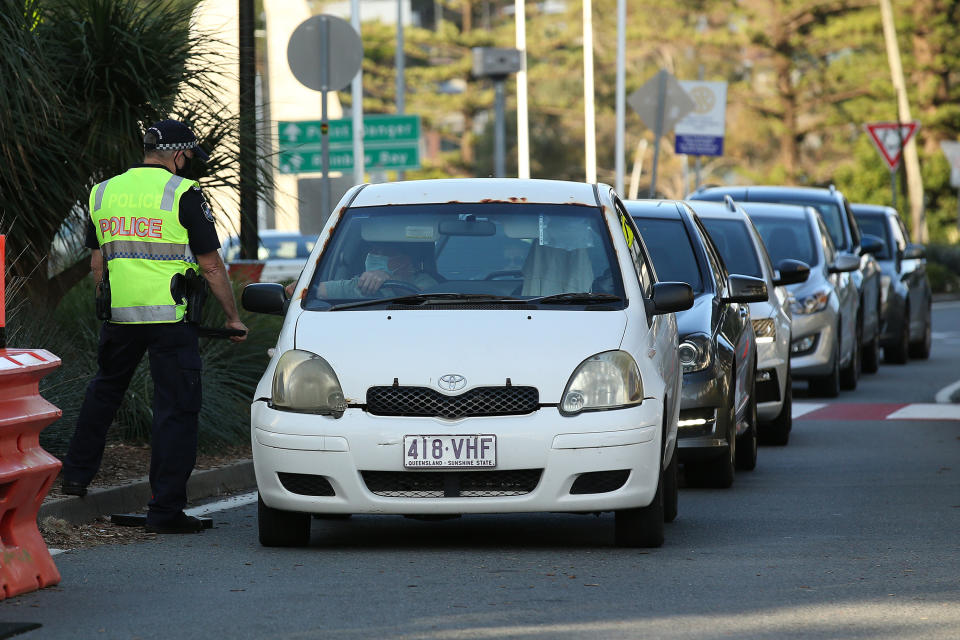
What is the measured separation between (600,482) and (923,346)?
15.4m

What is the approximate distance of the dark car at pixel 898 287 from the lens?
20.8 m

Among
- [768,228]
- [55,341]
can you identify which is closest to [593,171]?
[768,228]

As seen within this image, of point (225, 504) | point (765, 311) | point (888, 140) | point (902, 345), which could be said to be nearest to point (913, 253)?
point (902, 345)

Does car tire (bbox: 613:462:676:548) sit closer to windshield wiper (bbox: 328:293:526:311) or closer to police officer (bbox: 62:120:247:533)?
windshield wiper (bbox: 328:293:526:311)

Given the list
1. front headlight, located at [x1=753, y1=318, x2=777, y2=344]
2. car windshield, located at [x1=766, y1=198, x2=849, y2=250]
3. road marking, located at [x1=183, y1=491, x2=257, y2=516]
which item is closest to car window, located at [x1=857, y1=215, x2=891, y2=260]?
car windshield, located at [x1=766, y1=198, x2=849, y2=250]

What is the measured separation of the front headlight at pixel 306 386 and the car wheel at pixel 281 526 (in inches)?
18.1

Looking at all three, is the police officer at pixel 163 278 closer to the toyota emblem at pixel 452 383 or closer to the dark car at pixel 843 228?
the toyota emblem at pixel 452 383

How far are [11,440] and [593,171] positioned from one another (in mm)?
27309

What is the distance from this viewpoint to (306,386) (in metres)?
7.73

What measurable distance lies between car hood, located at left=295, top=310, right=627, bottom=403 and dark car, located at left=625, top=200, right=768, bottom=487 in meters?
2.04

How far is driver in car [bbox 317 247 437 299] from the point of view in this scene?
8273 mm

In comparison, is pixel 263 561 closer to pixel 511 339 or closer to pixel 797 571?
pixel 511 339

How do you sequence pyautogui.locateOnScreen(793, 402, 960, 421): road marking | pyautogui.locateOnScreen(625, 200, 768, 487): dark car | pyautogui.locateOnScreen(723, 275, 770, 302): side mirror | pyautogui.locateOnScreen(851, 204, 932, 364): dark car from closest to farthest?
1. pyautogui.locateOnScreen(625, 200, 768, 487): dark car
2. pyautogui.locateOnScreen(723, 275, 770, 302): side mirror
3. pyautogui.locateOnScreen(793, 402, 960, 421): road marking
4. pyautogui.locateOnScreen(851, 204, 932, 364): dark car

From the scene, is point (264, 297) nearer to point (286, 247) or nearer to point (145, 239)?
point (145, 239)
